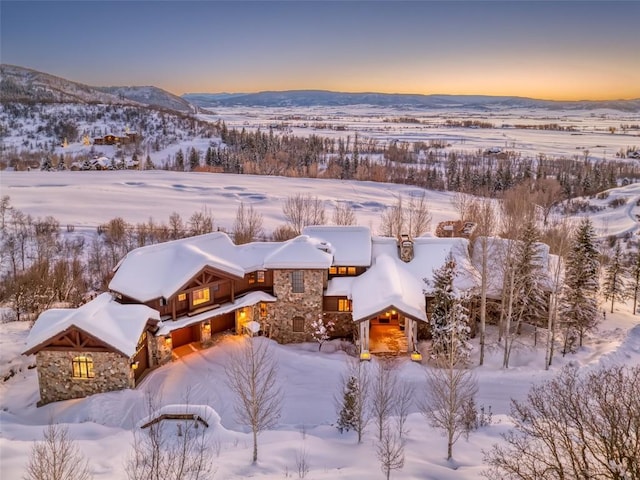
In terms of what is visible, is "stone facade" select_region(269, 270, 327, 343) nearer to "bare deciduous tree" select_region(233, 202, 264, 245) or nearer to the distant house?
"bare deciduous tree" select_region(233, 202, 264, 245)

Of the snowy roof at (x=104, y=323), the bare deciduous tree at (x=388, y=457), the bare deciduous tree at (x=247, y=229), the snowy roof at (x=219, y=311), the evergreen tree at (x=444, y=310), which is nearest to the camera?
the bare deciduous tree at (x=388, y=457)

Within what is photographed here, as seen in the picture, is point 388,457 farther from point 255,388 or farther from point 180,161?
point 180,161

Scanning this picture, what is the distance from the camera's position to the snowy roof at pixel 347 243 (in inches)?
1211

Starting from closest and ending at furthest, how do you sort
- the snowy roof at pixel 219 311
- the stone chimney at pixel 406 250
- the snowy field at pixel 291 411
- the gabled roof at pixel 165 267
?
the snowy field at pixel 291 411 → the snowy roof at pixel 219 311 → the gabled roof at pixel 165 267 → the stone chimney at pixel 406 250

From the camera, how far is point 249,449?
17.1 m

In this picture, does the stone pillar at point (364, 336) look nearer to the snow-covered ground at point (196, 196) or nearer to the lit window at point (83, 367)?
the lit window at point (83, 367)

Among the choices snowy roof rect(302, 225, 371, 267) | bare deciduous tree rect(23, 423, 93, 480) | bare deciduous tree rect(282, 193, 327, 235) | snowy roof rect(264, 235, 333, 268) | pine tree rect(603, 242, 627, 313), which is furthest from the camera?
bare deciduous tree rect(282, 193, 327, 235)

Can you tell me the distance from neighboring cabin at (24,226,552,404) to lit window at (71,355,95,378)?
46 mm

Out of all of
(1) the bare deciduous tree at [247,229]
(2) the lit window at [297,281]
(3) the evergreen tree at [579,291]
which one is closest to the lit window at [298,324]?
(2) the lit window at [297,281]

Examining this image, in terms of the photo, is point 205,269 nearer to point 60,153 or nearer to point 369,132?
point 60,153

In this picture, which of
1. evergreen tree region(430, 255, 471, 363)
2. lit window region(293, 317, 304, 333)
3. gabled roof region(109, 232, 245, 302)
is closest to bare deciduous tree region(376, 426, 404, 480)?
evergreen tree region(430, 255, 471, 363)

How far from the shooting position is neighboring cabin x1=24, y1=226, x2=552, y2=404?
75.4ft

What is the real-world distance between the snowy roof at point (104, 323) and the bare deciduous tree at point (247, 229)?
19.9m

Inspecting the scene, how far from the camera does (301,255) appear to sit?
1164 inches
